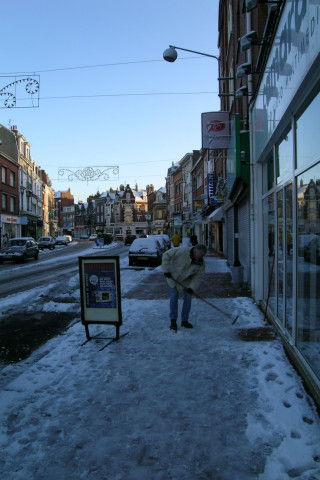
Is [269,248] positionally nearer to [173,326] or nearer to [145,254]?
[173,326]

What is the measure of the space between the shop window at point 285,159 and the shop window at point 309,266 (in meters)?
0.59

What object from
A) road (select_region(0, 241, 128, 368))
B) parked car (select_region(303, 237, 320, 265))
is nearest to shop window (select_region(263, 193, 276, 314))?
parked car (select_region(303, 237, 320, 265))

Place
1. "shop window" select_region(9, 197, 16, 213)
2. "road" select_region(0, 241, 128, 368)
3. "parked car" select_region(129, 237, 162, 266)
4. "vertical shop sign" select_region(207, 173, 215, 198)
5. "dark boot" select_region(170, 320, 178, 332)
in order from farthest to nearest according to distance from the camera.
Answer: "shop window" select_region(9, 197, 16, 213) → "vertical shop sign" select_region(207, 173, 215, 198) → "parked car" select_region(129, 237, 162, 266) → "dark boot" select_region(170, 320, 178, 332) → "road" select_region(0, 241, 128, 368)

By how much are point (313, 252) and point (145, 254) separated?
15208 mm

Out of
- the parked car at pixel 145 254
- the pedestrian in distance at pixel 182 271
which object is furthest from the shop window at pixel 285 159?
the parked car at pixel 145 254

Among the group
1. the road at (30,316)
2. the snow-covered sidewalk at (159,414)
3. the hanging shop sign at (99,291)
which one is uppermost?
the hanging shop sign at (99,291)

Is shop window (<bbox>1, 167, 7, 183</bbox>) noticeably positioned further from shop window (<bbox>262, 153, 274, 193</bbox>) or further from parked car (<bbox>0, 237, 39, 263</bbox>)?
shop window (<bbox>262, 153, 274, 193</bbox>)

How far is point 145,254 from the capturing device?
1895 cm

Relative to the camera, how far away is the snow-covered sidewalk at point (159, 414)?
2.79m

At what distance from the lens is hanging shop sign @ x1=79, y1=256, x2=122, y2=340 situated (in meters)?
5.88

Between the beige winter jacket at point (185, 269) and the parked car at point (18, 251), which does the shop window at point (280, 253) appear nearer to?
the beige winter jacket at point (185, 269)

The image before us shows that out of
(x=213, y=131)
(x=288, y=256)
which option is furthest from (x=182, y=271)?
(x=213, y=131)

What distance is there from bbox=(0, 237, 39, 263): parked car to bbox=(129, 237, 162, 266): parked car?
28.5ft

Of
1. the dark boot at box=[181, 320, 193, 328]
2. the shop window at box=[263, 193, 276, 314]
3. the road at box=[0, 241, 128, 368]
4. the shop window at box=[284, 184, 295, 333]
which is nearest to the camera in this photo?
the shop window at box=[284, 184, 295, 333]
